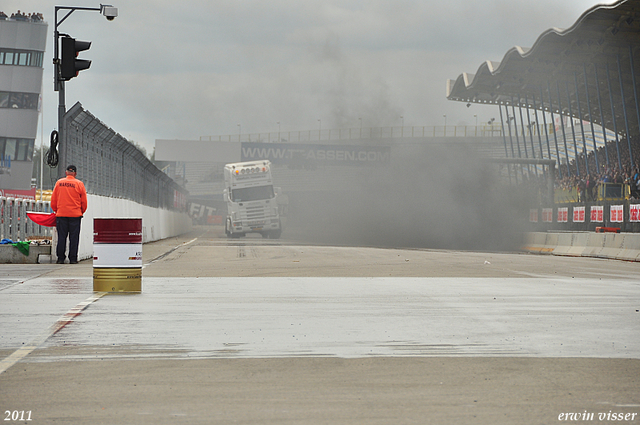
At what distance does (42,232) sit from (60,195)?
1669cm

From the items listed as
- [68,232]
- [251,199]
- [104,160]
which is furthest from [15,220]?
[251,199]

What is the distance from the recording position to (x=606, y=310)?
28.9 ft

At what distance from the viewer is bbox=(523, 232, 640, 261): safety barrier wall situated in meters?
21.7

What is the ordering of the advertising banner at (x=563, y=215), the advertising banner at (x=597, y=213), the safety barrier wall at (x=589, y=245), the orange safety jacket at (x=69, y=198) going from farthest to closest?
the advertising banner at (x=563, y=215)
the advertising banner at (x=597, y=213)
the safety barrier wall at (x=589, y=245)
the orange safety jacket at (x=69, y=198)

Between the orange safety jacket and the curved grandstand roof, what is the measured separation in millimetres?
32929

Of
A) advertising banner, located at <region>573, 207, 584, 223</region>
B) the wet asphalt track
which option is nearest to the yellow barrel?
the wet asphalt track

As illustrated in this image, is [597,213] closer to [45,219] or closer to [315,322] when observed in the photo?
[45,219]

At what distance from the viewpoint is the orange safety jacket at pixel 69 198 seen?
15.0 metres

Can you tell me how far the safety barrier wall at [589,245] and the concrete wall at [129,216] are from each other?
1478 cm

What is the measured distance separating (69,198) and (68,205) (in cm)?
14

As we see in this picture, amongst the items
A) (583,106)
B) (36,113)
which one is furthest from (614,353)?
(36,113)

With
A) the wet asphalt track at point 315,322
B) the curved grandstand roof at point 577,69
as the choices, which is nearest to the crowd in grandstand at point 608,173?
the curved grandstand roof at point 577,69

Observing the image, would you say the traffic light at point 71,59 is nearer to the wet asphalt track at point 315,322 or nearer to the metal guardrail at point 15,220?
the wet asphalt track at point 315,322

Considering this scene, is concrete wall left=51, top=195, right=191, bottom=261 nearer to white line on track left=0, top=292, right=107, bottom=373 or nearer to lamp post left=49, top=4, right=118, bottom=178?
lamp post left=49, top=4, right=118, bottom=178
